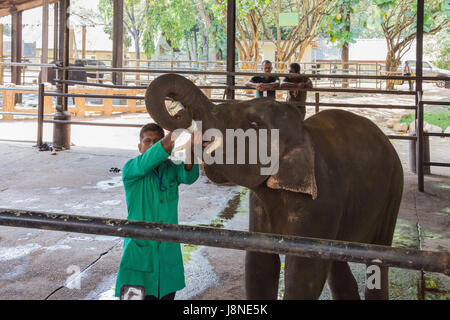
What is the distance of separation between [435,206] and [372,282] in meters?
3.22

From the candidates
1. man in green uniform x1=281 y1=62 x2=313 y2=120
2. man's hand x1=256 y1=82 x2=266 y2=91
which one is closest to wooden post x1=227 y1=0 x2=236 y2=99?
man's hand x1=256 y1=82 x2=266 y2=91

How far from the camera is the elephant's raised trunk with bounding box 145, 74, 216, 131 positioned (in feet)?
7.02

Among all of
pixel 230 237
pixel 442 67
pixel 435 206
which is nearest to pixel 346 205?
pixel 230 237

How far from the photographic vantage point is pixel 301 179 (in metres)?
2.41

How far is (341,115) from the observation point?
3.21 meters

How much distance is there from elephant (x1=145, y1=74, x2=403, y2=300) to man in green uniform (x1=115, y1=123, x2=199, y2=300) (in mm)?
326

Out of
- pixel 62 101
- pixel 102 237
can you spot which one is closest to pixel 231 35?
pixel 62 101

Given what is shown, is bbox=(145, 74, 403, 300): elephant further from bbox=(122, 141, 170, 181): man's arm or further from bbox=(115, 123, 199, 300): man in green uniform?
bbox=(115, 123, 199, 300): man in green uniform

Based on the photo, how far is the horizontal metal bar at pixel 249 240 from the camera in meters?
1.35

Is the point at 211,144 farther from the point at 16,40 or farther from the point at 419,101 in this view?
the point at 16,40

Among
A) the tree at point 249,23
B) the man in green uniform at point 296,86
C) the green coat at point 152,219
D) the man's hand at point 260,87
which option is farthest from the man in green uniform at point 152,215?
the tree at point 249,23

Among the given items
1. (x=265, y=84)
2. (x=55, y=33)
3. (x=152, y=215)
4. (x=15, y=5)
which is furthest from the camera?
(x=15, y=5)

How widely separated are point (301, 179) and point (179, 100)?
0.65 meters

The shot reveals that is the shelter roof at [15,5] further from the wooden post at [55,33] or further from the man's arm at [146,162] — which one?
the man's arm at [146,162]
